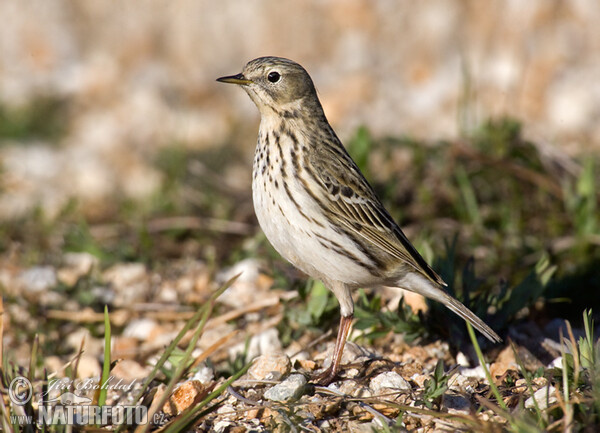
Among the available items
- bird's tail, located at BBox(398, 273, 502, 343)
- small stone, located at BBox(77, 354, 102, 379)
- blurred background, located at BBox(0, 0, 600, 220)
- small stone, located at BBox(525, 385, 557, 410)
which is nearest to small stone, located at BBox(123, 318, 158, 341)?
small stone, located at BBox(77, 354, 102, 379)

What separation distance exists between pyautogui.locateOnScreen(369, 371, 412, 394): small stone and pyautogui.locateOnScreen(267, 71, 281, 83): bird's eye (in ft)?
6.37

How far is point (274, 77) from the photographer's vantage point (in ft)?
15.4

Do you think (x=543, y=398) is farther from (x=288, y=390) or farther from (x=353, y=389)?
(x=288, y=390)

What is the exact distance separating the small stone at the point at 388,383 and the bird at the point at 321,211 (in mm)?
258

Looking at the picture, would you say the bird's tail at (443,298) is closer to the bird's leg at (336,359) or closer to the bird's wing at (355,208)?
the bird's wing at (355,208)

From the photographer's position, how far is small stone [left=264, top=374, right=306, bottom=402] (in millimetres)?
3691

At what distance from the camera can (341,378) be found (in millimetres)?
4016

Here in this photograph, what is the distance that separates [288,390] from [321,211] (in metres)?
1.04

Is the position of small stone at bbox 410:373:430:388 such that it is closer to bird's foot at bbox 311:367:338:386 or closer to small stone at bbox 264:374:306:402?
bird's foot at bbox 311:367:338:386

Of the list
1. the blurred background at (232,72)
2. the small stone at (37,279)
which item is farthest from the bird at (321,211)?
the blurred background at (232,72)

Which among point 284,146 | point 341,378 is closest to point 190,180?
point 284,146

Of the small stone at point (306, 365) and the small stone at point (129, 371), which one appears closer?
the small stone at point (306, 365)

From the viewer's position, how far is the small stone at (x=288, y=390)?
3691 millimetres

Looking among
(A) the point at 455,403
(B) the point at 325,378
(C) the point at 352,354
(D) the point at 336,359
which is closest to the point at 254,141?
(C) the point at 352,354
